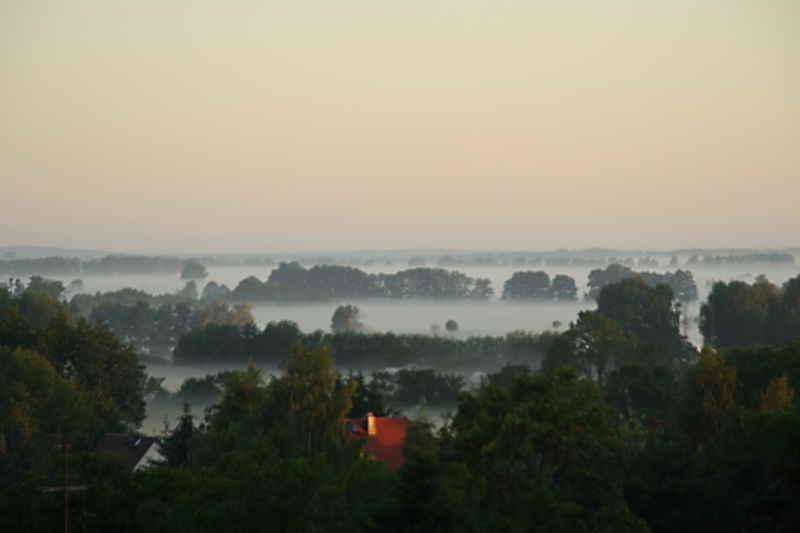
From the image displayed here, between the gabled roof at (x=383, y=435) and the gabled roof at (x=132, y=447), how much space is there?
888 cm

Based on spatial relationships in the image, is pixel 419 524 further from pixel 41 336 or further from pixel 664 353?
pixel 664 353

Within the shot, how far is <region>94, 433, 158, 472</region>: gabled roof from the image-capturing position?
4622cm

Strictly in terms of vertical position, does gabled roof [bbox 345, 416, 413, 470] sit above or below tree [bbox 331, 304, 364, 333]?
above

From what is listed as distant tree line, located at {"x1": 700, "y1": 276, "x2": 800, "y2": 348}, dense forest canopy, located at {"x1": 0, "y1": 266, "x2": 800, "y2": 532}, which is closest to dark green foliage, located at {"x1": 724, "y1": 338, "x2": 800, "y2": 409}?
dense forest canopy, located at {"x1": 0, "y1": 266, "x2": 800, "y2": 532}

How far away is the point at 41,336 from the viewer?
2657 inches

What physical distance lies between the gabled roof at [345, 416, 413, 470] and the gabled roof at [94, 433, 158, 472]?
29.1 feet

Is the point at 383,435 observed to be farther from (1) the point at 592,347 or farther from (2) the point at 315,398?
(1) the point at 592,347

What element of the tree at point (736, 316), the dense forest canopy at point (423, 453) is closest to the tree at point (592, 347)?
the dense forest canopy at point (423, 453)

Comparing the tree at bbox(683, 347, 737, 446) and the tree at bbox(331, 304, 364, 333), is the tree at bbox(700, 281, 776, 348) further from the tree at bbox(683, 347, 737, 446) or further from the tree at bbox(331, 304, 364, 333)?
the tree at bbox(683, 347, 737, 446)

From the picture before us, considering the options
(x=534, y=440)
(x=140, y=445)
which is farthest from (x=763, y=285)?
(x=534, y=440)

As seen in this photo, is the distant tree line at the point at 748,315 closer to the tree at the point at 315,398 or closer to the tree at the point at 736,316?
the tree at the point at 736,316

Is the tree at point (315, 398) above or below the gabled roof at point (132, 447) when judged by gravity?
above

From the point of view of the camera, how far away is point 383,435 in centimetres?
4378

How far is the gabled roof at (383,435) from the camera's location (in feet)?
137
